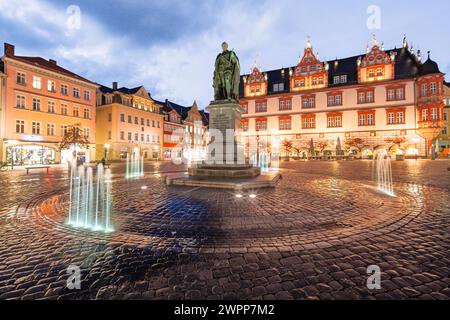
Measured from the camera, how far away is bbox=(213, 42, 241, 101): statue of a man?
1138 centimetres

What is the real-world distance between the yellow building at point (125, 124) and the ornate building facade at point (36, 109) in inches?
183

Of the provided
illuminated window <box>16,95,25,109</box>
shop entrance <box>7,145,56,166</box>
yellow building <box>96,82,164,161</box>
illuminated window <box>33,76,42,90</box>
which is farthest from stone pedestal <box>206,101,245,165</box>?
yellow building <box>96,82,164,161</box>

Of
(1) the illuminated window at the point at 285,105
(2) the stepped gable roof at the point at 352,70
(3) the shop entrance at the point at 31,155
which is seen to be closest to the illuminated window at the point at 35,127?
(3) the shop entrance at the point at 31,155

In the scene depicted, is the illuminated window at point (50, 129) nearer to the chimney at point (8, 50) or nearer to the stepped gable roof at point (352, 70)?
the chimney at point (8, 50)

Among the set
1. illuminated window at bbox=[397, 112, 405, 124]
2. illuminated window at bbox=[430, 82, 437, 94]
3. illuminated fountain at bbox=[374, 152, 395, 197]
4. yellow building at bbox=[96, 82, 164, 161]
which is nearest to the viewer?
illuminated fountain at bbox=[374, 152, 395, 197]

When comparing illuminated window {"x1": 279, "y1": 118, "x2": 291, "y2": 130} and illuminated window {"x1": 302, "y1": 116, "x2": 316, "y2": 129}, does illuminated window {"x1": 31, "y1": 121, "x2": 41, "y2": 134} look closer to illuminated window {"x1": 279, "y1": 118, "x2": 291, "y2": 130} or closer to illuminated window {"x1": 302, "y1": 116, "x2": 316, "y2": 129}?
illuminated window {"x1": 279, "y1": 118, "x2": 291, "y2": 130}

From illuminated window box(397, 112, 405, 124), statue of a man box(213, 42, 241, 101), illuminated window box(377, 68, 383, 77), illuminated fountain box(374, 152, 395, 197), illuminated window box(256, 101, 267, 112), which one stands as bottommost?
illuminated fountain box(374, 152, 395, 197)

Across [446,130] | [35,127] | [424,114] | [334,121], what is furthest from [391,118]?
[35,127]

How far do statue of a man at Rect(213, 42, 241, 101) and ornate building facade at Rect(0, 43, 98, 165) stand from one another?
870 inches

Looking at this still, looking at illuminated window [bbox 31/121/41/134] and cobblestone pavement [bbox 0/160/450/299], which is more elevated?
illuminated window [bbox 31/121/41/134]

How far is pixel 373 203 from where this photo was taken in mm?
6438

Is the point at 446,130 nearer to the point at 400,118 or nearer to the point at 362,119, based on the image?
the point at 400,118

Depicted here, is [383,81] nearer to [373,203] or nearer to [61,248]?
[373,203]
